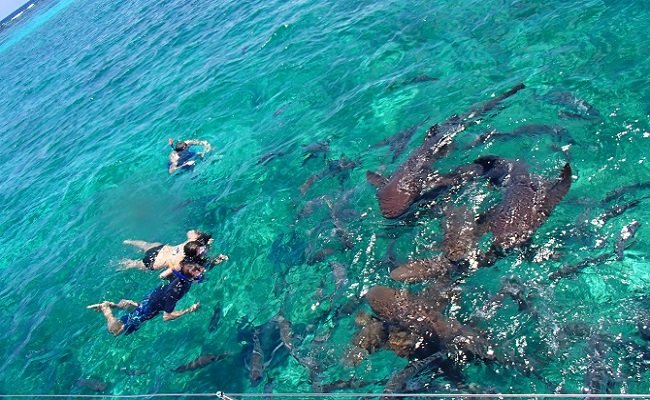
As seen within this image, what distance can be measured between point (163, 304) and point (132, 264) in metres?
2.48

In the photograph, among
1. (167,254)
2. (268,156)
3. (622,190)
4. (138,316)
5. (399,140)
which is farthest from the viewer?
(268,156)

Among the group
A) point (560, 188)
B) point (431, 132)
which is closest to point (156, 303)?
point (431, 132)

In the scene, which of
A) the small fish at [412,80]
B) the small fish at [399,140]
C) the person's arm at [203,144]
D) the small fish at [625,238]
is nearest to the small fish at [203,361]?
the small fish at [399,140]

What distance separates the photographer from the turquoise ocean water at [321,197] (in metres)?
7.12

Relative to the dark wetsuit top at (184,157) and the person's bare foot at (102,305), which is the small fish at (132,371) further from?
the dark wetsuit top at (184,157)

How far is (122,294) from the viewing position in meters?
11.6

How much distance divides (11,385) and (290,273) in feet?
25.2

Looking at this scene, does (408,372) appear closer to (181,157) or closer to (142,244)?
(142,244)

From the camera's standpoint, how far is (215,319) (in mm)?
9883

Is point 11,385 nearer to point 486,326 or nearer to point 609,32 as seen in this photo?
point 486,326

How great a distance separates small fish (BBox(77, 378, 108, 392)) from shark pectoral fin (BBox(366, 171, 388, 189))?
738cm

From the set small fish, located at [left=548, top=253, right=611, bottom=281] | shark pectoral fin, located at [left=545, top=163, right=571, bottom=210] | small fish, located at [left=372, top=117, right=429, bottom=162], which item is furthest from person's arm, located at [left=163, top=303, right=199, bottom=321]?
shark pectoral fin, located at [left=545, top=163, right=571, bottom=210]

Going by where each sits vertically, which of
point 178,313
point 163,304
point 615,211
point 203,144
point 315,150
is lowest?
point 615,211

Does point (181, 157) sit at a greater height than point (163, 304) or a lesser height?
greater
